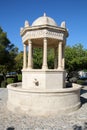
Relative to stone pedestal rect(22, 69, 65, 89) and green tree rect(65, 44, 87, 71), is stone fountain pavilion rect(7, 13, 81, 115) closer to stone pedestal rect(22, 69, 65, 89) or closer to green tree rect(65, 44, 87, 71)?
stone pedestal rect(22, 69, 65, 89)

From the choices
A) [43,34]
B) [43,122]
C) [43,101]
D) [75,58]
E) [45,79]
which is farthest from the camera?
[75,58]

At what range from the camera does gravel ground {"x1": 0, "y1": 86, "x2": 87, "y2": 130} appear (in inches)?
274

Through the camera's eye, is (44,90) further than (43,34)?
No

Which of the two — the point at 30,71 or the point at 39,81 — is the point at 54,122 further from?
the point at 30,71

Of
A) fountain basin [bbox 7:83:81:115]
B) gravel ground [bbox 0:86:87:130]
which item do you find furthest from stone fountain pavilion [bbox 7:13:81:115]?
gravel ground [bbox 0:86:87:130]

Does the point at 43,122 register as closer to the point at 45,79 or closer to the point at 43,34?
Answer: the point at 45,79

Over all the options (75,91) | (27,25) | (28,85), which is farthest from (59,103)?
(27,25)

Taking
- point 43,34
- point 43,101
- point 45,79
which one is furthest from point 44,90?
point 43,34

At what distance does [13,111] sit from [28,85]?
2043mm

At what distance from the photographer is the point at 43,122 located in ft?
25.1

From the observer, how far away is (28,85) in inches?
422

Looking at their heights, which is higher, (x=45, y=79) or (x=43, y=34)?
(x=43, y=34)

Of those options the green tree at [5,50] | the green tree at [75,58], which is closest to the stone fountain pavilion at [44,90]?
the green tree at [5,50]

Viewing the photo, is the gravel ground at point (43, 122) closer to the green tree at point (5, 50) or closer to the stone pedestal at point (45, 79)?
the stone pedestal at point (45, 79)
